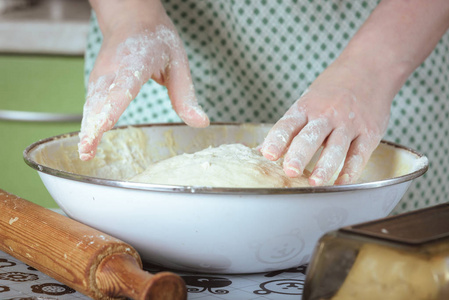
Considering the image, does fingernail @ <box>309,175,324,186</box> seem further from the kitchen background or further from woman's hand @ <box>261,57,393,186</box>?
the kitchen background

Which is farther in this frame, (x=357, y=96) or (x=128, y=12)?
(x=128, y=12)

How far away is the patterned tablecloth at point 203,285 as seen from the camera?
544 millimetres

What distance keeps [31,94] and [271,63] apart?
1454 millimetres

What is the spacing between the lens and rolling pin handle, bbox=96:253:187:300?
1.49ft

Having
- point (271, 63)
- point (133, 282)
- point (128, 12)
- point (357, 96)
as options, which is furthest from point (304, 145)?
point (271, 63)

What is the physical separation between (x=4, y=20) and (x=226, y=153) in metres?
1.91

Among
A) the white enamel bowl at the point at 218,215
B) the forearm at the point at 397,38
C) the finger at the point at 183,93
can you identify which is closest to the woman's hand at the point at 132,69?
the finger at the point at 183,93

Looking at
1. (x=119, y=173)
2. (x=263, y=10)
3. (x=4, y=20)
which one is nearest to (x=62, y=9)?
(x=4, y=20)

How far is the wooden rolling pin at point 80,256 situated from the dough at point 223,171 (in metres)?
0.14

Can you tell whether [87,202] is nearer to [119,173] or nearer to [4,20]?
[119,173]

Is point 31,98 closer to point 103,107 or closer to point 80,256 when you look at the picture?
point 103,107

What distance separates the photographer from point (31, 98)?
2311mm

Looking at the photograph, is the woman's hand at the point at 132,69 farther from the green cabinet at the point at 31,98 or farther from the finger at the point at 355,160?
the green cabinet at the point at 31,98

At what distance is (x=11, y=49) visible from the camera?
228 centimetres
